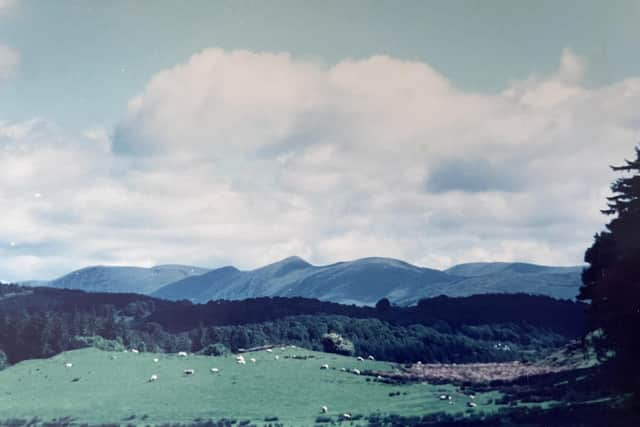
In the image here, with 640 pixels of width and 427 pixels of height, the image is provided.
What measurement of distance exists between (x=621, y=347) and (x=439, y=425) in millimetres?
22020

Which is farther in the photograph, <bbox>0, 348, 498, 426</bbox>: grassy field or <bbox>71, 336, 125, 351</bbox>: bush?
<bbox>71, 336, 125, 351</bbox>: bush

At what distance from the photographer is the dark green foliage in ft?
192

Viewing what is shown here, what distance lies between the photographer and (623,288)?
5866cm

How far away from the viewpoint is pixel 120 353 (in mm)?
133125

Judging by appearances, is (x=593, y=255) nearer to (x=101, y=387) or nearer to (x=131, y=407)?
(x=131, y=407)

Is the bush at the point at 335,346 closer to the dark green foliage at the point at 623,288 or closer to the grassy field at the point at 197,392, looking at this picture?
the grassy field at the point at 197,392

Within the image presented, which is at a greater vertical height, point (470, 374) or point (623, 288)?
point (623, 288)

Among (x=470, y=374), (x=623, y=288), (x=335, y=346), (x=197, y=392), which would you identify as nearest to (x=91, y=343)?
(x=335, y=346)

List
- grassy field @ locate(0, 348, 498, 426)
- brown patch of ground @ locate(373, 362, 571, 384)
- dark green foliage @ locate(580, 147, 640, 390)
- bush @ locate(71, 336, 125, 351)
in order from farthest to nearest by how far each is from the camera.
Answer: bush @ locate(71, 336, 125, 351)
brown patch of ground @ locate(373, 362, 571, 384)
grassy field @ locate(0, 348, 498, 426)
dark green foliage @ locate(580, 147, 640, 390)

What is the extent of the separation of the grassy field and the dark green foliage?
71.9 ft

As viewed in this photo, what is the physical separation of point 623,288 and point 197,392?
65.4 m

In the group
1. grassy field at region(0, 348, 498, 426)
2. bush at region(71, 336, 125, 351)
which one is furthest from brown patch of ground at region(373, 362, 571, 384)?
bush at region(71, 336, 125, 351)

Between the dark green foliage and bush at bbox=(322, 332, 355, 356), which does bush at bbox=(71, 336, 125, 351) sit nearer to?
bush at bbox=(322, 332, 355, 356)

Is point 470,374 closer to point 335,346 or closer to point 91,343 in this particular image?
point 335,346
